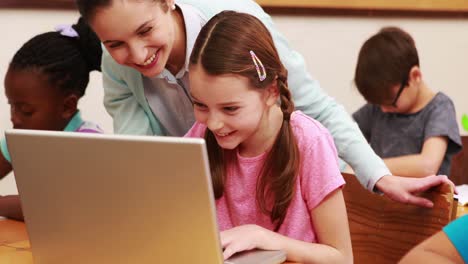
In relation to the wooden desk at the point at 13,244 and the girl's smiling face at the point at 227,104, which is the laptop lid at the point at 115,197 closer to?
→ the wooden desk at the point at 13,244

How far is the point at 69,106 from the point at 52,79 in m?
0.08

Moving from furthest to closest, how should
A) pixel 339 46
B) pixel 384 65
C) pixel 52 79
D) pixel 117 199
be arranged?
pixel 339 46, pixel 384 65, pixel 52 79, pixel 117 199

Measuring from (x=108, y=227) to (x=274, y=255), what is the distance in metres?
0.25

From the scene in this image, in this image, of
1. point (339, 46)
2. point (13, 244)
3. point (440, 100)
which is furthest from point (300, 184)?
point (339, 46)

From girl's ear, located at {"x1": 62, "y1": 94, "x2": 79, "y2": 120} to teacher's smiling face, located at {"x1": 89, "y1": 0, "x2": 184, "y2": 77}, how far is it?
1.93ft

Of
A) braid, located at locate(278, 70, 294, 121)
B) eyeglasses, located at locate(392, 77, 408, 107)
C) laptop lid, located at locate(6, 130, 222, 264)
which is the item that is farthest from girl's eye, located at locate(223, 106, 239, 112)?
eyeglasses, located at locate(392, 77, 408, 107)

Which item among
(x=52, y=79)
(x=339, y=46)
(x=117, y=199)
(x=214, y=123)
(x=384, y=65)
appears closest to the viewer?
(x=117, y=199)

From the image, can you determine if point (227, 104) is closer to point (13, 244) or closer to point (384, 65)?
point (13, 244)

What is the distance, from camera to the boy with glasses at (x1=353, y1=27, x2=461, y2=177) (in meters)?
2.57

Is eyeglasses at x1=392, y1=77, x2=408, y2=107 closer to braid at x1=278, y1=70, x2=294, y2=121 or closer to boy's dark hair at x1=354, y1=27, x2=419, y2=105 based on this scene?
boy's dark hair at x1=354, y1=27, x2=419, y2=105

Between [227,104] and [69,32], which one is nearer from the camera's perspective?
[227,104]

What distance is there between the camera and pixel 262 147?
1423mm

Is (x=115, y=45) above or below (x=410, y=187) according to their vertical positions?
above

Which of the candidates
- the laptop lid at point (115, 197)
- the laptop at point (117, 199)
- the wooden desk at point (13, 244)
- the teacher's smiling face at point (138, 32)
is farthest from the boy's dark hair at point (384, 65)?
the laptop lid at point (115, 197)
